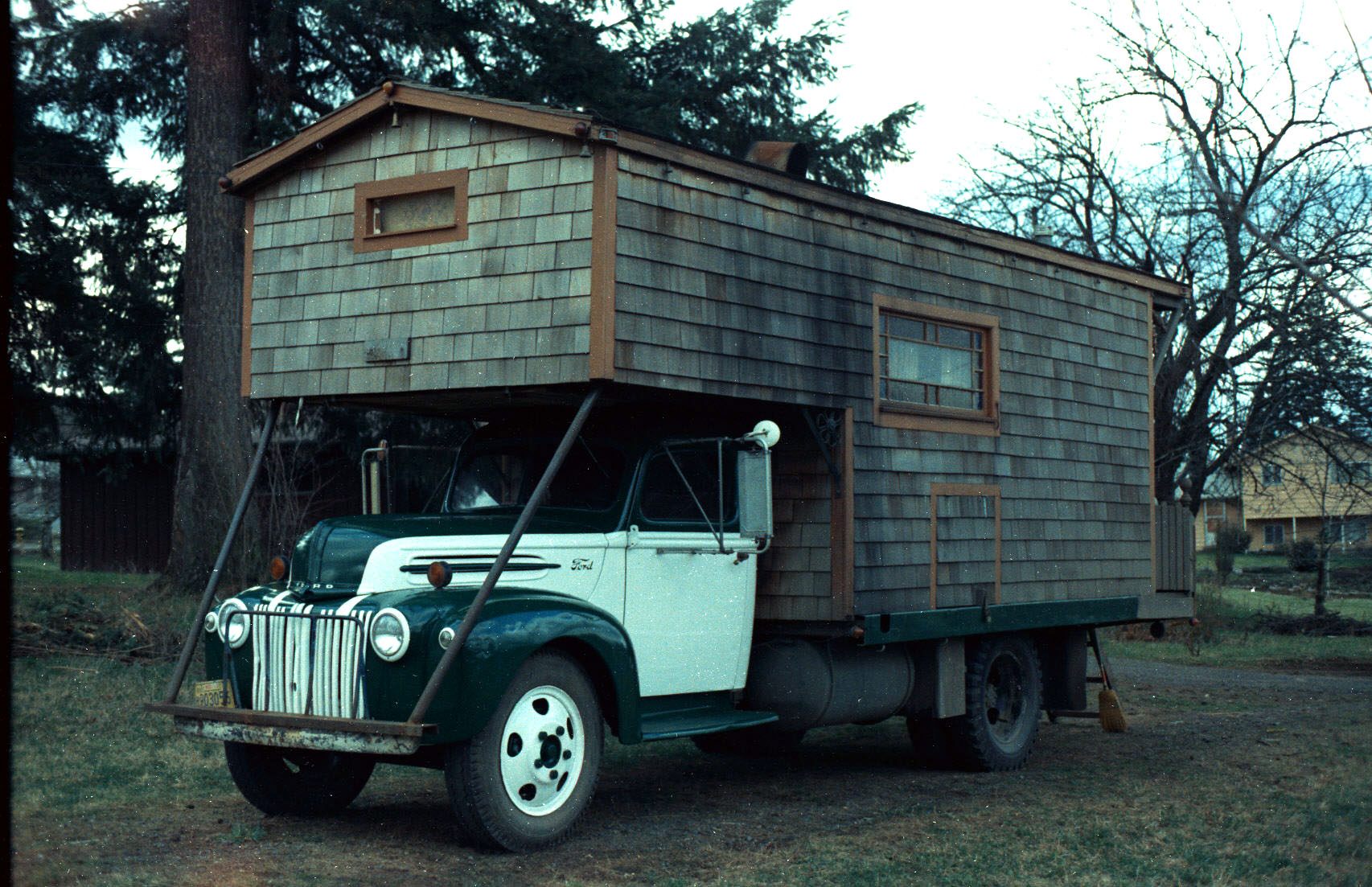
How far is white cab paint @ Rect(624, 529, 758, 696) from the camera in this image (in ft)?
25.4

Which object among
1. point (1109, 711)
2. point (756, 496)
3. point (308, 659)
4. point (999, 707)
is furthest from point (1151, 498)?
point (308, 659)

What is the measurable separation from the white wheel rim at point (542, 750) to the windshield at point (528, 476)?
1.38 metres

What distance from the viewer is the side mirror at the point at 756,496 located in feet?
26.6

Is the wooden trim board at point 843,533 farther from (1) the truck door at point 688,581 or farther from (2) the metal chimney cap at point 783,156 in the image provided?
(2) the metal chimney cap at point 783,156

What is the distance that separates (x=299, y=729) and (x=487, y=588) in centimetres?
105

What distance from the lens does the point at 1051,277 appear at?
10.9 m

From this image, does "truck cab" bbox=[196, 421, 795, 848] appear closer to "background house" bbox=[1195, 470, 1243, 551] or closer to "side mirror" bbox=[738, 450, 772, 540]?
"side mirror" bbox=[738, 450, 772, 540]

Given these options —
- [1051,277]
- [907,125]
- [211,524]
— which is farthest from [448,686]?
[907,125]

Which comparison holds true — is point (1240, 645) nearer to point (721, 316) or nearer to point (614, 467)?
point (721, 316)

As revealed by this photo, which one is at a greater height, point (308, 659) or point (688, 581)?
point (688, 581)

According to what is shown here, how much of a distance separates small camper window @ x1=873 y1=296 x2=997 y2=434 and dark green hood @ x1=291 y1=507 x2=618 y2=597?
2.43m

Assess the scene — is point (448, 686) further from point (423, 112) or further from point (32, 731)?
point (32, 731)

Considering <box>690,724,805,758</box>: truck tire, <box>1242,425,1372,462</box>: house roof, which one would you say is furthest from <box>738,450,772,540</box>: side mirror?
<box>1242,425,1372,462</box>: house roof

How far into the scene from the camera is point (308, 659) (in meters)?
6.80
